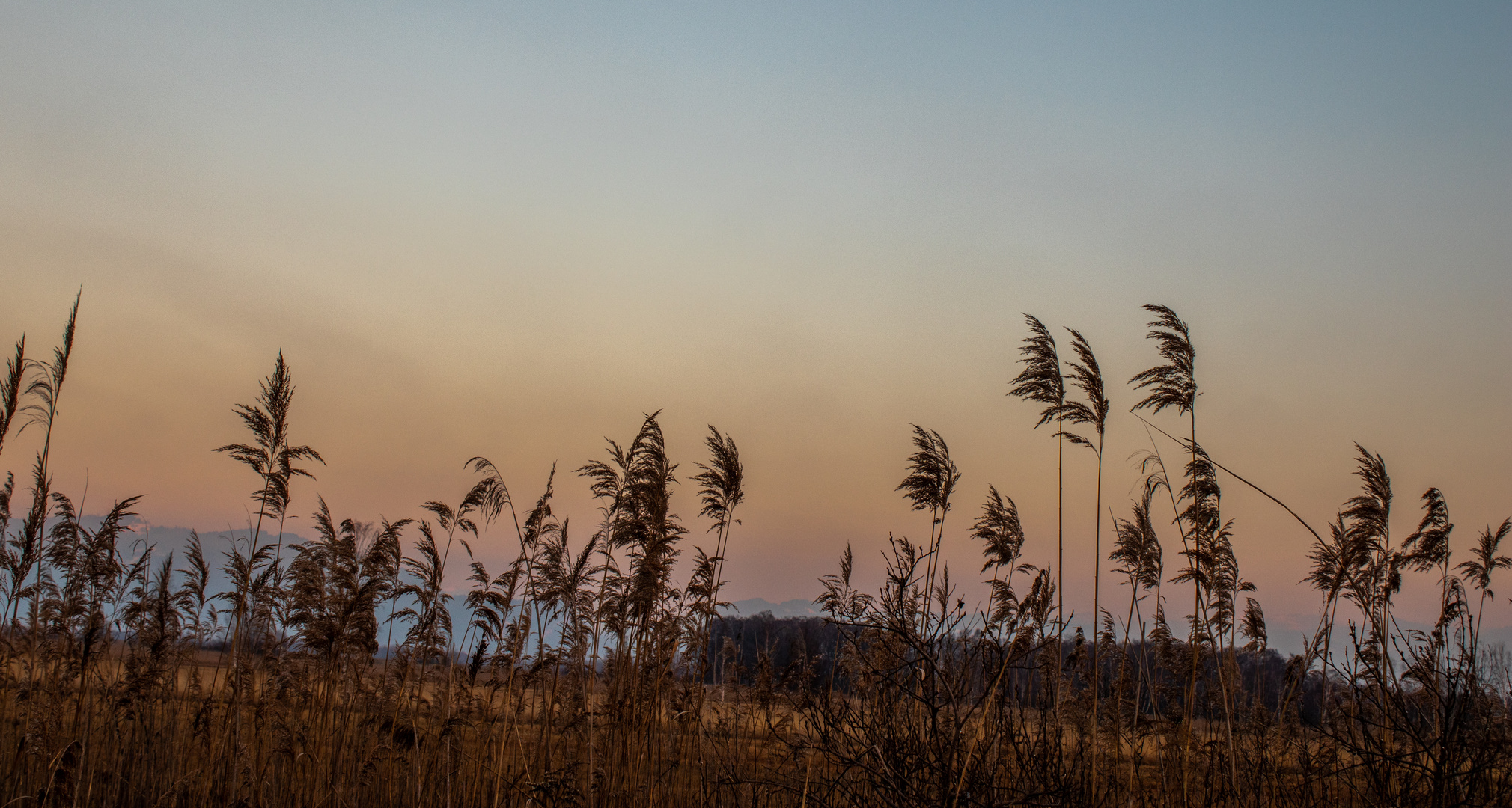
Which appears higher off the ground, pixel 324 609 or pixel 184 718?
pixel 324 609

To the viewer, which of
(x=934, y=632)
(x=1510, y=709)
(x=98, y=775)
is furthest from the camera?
(x=98, y=775)

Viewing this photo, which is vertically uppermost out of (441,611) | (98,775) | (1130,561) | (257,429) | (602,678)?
(257,429)

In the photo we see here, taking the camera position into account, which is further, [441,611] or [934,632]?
[441,611]

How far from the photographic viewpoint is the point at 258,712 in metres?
7.23

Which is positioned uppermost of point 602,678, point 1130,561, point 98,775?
point 1130,561

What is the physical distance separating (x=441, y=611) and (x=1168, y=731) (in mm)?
6809

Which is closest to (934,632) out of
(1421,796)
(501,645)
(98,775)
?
(1421,796)

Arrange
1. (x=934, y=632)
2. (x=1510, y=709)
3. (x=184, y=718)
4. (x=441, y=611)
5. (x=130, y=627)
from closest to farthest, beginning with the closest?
(x=934, y=632) → (x=1510, y=709) → (x=441, y=611) → (x=184, y=718) → (x=130, y=627)

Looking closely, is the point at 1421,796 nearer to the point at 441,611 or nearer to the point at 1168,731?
the point at 1168,731

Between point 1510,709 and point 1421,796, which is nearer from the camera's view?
point 1421,796

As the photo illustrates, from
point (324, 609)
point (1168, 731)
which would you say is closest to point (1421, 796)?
point (1168, 731)

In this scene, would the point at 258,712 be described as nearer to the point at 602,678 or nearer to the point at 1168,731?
the point at 602,678

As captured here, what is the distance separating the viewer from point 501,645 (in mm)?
7098

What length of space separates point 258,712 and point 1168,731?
8.25 metres
